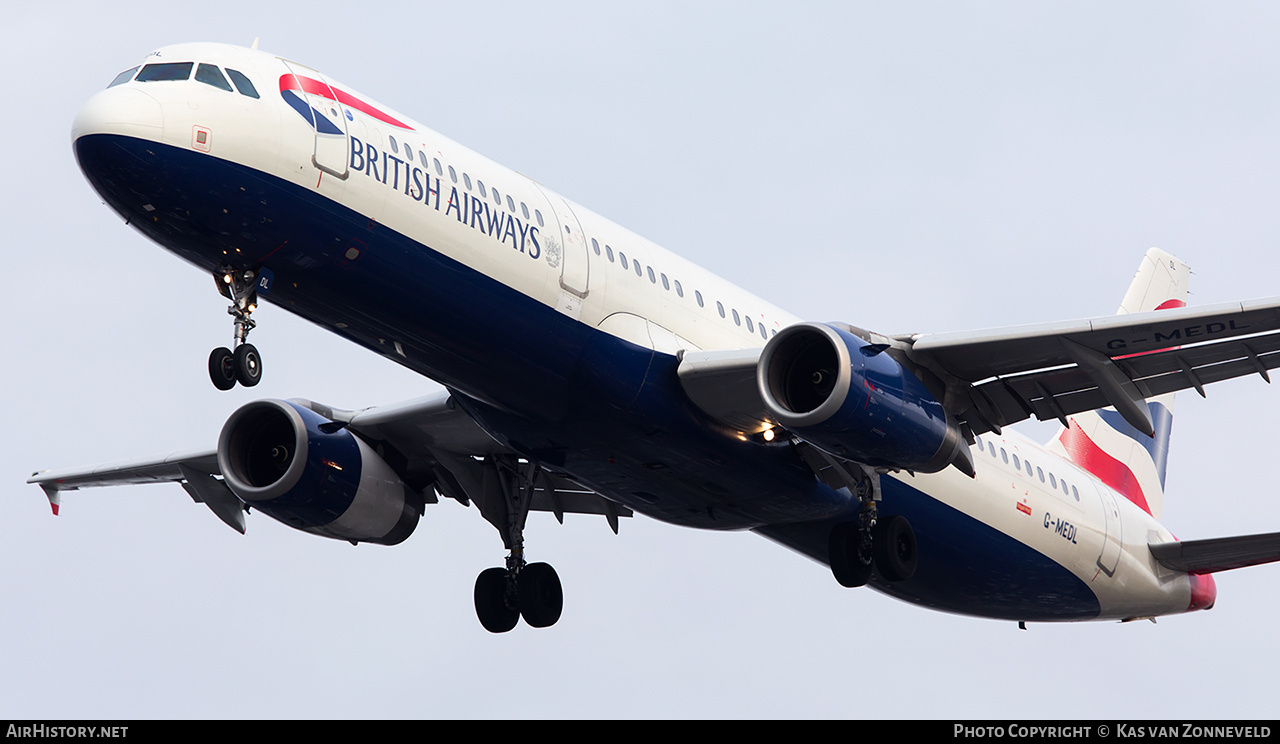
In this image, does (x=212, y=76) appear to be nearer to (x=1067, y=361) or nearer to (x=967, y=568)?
(x=1067, y=361)

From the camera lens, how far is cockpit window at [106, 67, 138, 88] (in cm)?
2169

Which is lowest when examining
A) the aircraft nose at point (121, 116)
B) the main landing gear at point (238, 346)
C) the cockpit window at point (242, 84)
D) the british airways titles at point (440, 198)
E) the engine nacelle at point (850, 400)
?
the engine nacelle at point (850, 400)

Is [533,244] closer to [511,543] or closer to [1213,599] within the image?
[511,543]

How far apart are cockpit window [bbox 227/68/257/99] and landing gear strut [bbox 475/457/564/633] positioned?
33.0ft

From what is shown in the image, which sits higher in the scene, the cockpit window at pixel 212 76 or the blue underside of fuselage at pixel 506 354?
the cockpit window at pixel 212 76

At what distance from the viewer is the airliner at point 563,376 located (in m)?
21.8

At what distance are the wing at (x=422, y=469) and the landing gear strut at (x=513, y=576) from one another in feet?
0.13

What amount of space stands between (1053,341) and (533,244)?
792cm

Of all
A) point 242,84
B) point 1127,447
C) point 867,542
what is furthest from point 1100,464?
point 242,84

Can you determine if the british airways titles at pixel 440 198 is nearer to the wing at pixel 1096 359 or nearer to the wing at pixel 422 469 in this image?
the wing at pixel 422 469

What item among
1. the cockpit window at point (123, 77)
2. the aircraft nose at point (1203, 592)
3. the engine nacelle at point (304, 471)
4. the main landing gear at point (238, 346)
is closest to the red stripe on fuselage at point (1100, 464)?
the aircraft nose at point (1203, 592)

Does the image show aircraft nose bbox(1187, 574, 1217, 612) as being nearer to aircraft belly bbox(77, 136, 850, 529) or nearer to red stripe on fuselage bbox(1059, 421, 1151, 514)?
red stripe on fuselage bbox(1059, 421, 1151, 514)

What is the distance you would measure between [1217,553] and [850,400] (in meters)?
12.1

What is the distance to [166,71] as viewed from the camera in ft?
71.6
